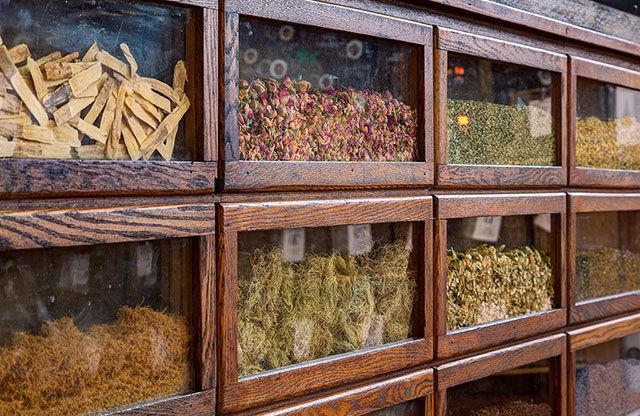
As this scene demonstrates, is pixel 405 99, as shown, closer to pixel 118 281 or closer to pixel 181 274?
pixel 181 274

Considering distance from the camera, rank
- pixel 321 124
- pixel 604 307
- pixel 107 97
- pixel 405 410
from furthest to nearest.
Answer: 1. pixel 604 307
2. pixel 405 410
3. pixel 321 124
4. pixel 107 97

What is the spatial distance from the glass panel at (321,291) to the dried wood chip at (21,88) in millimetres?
460

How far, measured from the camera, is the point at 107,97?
134cm

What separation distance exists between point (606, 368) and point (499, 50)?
1.22m

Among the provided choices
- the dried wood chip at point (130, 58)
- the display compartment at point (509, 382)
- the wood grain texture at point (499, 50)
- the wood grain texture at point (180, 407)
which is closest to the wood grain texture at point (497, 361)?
the display compartment at point (509, 382)

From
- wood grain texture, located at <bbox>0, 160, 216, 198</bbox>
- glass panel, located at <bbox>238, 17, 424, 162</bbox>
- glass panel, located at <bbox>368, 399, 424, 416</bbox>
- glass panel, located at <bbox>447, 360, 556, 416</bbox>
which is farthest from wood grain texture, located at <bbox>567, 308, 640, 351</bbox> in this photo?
wood grain texture, located at <bbox>0, 160, 216, 198</bbox>

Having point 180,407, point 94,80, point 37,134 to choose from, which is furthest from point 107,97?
point 180,407

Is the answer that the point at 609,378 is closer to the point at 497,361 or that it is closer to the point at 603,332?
the point at 603,332

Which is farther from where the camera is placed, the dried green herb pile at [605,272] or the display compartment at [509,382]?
the dried green herb pile at [605,272]

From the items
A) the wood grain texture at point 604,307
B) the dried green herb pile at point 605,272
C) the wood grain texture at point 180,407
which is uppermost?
the dried green herb pile at point 605,272

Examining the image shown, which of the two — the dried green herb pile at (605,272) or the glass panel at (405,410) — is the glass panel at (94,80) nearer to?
the glass panel at (405,410)

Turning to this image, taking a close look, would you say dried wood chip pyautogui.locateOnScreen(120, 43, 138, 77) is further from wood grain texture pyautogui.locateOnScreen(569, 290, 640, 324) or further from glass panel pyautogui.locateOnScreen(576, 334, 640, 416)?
glass panel pyautogui.locateOnScreen(576, 334, 640, 416)

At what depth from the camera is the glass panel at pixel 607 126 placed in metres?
2.41

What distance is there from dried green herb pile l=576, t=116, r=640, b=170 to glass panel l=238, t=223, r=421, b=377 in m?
0.87
